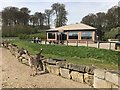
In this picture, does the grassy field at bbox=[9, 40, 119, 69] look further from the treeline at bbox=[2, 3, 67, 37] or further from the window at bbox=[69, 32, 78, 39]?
the treeline at bbox=[2, 3, 67, 37]

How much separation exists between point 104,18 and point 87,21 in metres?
6.18

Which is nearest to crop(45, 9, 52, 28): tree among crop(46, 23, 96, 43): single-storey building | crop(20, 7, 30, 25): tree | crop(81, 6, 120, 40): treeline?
crop(20, 7, 30, 25): tree

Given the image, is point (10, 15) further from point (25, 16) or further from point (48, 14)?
point (48, 14)

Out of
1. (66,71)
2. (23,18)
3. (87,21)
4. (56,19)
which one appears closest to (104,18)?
(87,21)

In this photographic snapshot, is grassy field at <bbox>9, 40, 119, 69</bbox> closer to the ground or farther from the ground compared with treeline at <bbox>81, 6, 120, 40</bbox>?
closer to the ground

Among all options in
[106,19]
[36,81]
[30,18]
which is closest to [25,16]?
[30,18]

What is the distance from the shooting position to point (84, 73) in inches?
308

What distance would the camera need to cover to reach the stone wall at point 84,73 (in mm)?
6262

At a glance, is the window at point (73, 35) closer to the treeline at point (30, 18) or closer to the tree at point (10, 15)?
the treeline at point (30, 18)

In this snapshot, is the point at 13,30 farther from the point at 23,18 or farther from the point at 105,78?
the point at 105,78

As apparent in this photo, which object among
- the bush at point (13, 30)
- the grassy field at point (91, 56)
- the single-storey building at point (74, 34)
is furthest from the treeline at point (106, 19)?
the grassy field at point (91, 56)

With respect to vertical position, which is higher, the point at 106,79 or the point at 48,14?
the point at 48,14

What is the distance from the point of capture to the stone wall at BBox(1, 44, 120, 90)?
20.5 ft

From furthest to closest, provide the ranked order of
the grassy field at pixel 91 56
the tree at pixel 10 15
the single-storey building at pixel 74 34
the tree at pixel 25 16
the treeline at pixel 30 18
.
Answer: the tree at pixel 25 16 < the tree at pixel 10 15 < the treeline at pixel 30 18 < the single-storey building at pixel 74 34 < the grassy field at pixel 91 56
